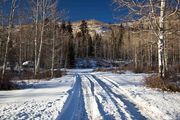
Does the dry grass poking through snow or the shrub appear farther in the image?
the shrub

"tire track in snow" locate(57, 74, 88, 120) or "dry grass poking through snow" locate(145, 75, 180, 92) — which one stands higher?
"dry grass poking through snow" locate(145, 75, 180, 92)

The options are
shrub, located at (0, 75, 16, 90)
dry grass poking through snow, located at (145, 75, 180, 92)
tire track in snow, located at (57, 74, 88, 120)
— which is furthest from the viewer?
shrub, located at (0, 75, 16, 90)

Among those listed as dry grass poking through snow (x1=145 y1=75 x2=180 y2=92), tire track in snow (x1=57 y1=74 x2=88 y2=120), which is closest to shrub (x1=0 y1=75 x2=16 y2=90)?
tire track in snow (x1=57 y1=74 x2=88 y2=120)

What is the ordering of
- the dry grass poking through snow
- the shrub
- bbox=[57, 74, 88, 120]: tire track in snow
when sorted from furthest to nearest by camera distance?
the shrub
the dry grass poking through snow
bbox=[57, 74, 88, 120]: tire track in snow

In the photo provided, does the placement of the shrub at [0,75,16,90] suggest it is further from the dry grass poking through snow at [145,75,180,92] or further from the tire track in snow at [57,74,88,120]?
the dry grass poking through snow at [145,75,180,92]

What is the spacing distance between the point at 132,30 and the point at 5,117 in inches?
468

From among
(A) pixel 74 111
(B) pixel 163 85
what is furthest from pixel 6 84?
(B) pixel 163 85

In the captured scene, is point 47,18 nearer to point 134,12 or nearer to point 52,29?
point 52,29

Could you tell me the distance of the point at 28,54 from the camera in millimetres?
75938

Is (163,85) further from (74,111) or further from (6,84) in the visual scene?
(6,84)

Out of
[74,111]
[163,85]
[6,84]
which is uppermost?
[6,84]

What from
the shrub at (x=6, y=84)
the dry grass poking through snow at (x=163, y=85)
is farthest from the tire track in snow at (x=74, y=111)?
the dry grass poking through snow at (x=163, y=85)

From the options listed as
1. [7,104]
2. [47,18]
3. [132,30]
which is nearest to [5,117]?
[7,104]

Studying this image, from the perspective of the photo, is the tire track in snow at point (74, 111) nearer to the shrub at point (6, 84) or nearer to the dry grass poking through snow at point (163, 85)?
the shrub at point (6, 84)
